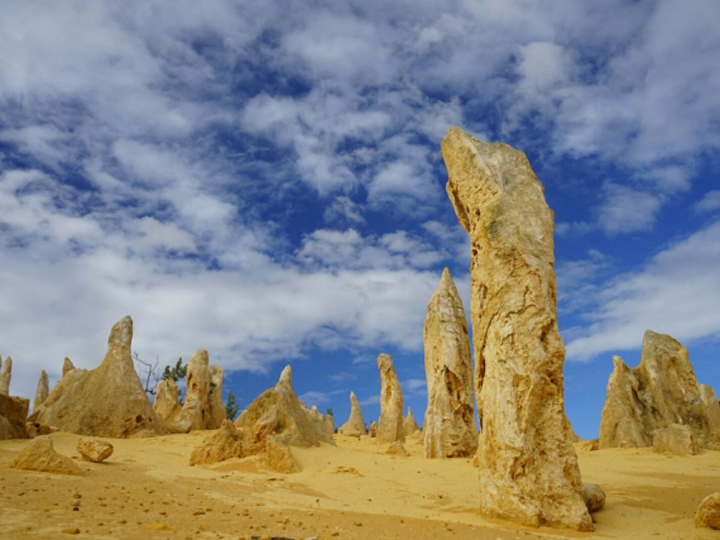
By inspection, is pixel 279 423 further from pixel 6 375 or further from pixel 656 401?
pixel 6 375

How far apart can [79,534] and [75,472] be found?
16.4ft

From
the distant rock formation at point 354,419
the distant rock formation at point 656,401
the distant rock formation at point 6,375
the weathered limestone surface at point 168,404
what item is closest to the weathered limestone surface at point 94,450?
the weathered limestone surface at point 168,404

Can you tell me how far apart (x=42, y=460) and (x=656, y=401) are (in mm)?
20401

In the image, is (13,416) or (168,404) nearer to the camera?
(13,416)

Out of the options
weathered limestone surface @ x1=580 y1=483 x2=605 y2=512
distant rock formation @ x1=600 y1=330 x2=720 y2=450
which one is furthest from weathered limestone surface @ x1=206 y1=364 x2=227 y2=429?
weathered limestone surface @ x1=580 y1=483 x2=605 y2=512

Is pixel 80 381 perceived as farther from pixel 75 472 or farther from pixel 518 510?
pixel 518 510

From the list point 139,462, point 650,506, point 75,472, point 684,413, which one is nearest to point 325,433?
point 139,462

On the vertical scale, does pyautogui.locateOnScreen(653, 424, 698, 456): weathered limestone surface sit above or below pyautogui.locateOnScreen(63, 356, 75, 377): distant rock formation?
below

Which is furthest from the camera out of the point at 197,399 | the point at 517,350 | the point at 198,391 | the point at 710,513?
the point at 198,391

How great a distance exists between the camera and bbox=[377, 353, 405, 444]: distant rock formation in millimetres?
24016

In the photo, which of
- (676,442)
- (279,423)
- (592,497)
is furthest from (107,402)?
(676,442)

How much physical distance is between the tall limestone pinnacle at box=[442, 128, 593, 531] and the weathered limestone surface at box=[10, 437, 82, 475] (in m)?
7.06

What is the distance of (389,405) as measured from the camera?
83.3 feet

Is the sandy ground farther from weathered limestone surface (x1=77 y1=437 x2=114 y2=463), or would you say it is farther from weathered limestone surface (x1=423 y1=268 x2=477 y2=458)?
weathered limestone surface (x1=423 y1=268 x2=477 y2=458)
